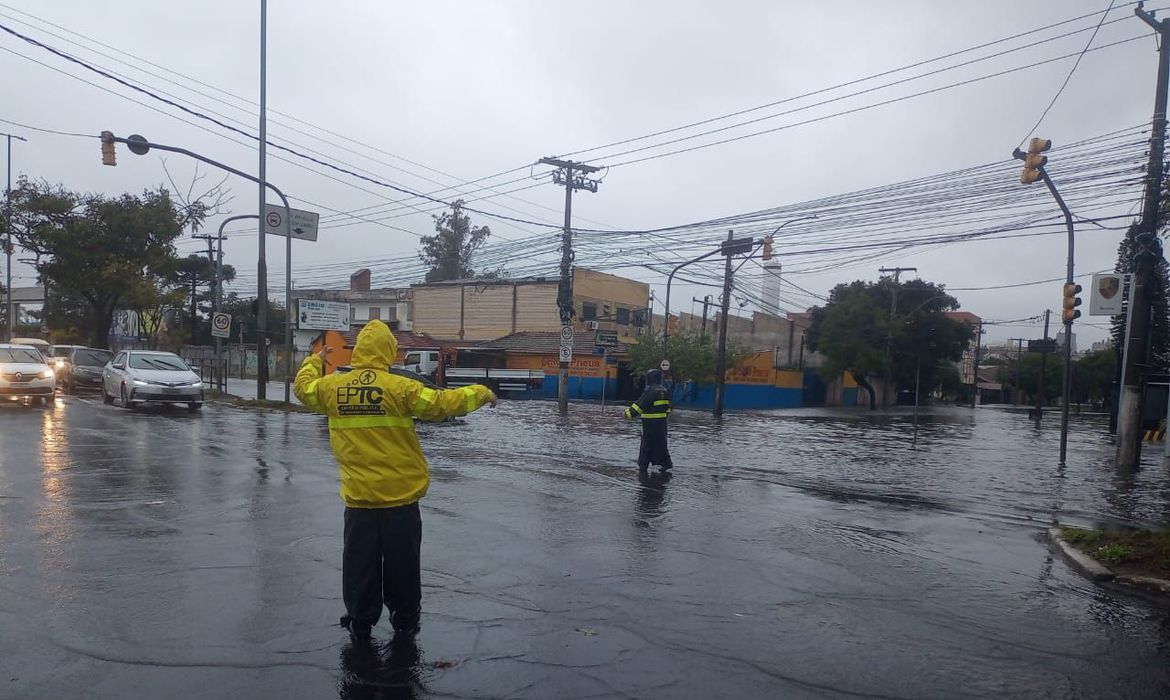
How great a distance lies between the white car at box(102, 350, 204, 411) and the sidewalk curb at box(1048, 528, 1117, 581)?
1908 centimetres

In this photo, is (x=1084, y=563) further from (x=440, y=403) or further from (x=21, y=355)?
(x=21, y=355)

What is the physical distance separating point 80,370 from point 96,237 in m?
6.28

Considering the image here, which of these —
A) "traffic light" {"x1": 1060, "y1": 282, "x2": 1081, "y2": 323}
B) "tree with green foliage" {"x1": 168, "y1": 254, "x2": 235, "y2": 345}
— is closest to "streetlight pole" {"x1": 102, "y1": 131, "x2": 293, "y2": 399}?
"traffic light" {"x1": 1060, "y1": 282, "x2": 1081, "y2": 323}

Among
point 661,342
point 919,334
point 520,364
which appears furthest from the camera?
point 919,334

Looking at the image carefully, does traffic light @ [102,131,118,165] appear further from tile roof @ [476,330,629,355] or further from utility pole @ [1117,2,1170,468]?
tile roof @ [476,330,629,355]

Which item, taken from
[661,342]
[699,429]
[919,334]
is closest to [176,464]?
[699,429]

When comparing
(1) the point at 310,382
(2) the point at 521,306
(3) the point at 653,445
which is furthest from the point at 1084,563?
(2) the point at 521,306

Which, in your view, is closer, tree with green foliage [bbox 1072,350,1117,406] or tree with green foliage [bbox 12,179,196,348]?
tree with green foliage [bbox 12,179,196,348]

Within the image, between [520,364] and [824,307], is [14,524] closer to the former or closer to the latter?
[520,364]

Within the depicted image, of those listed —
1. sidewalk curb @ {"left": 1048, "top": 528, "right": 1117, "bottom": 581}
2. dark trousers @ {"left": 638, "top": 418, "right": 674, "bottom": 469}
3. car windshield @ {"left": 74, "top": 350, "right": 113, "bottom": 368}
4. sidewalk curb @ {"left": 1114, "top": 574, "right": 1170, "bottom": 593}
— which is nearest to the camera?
sidewalk curb @ {"left": 1114, "top": 574, "right": 1170, "bottom": 593}

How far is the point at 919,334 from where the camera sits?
184ft

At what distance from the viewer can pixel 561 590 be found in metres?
6.17

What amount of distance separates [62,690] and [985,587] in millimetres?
A: 6360

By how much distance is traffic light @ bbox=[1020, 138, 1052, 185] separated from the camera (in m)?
15.3
